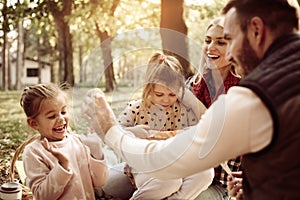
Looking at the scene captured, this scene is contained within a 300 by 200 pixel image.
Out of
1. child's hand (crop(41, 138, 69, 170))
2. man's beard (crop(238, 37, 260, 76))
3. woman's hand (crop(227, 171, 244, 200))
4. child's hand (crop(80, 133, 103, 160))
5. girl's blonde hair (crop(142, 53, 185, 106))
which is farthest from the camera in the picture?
girl's blonde hair (crop(142, 53, 185, 106))

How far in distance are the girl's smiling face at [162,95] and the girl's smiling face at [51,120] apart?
1.17 ft

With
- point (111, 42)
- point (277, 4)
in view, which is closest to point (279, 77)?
point (277, 4)

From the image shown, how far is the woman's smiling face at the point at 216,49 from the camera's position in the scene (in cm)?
214

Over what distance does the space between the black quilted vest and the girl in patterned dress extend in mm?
711

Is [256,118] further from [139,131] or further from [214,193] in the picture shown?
[214,193]

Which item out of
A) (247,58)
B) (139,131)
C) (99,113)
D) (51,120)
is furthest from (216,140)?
(51,120)

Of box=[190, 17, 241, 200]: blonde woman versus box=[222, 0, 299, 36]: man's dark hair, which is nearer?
box=[222, 0, 299, 36]: man's dark hair

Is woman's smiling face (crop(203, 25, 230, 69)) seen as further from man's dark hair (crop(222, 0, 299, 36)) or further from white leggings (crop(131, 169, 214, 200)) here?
man's dark hair (crop(222, 0, 299, 36))

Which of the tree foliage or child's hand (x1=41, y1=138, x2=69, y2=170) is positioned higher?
the tree foliage

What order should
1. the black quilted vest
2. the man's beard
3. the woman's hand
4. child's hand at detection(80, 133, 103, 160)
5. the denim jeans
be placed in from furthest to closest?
1. the denim jeans
2. child's hand at detection(80, 133, 103, 160)
3. the woman's hand
4. the man's beard
5. the black quilted vest

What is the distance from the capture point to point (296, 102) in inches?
42.8

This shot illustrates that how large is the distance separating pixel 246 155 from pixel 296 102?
→ 0.75ft

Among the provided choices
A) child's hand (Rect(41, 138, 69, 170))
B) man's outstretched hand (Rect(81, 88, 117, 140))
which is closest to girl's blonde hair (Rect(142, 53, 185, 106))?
child's hand (Rect(41, 138, 69, 170))

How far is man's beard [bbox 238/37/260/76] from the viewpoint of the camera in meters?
1.20
